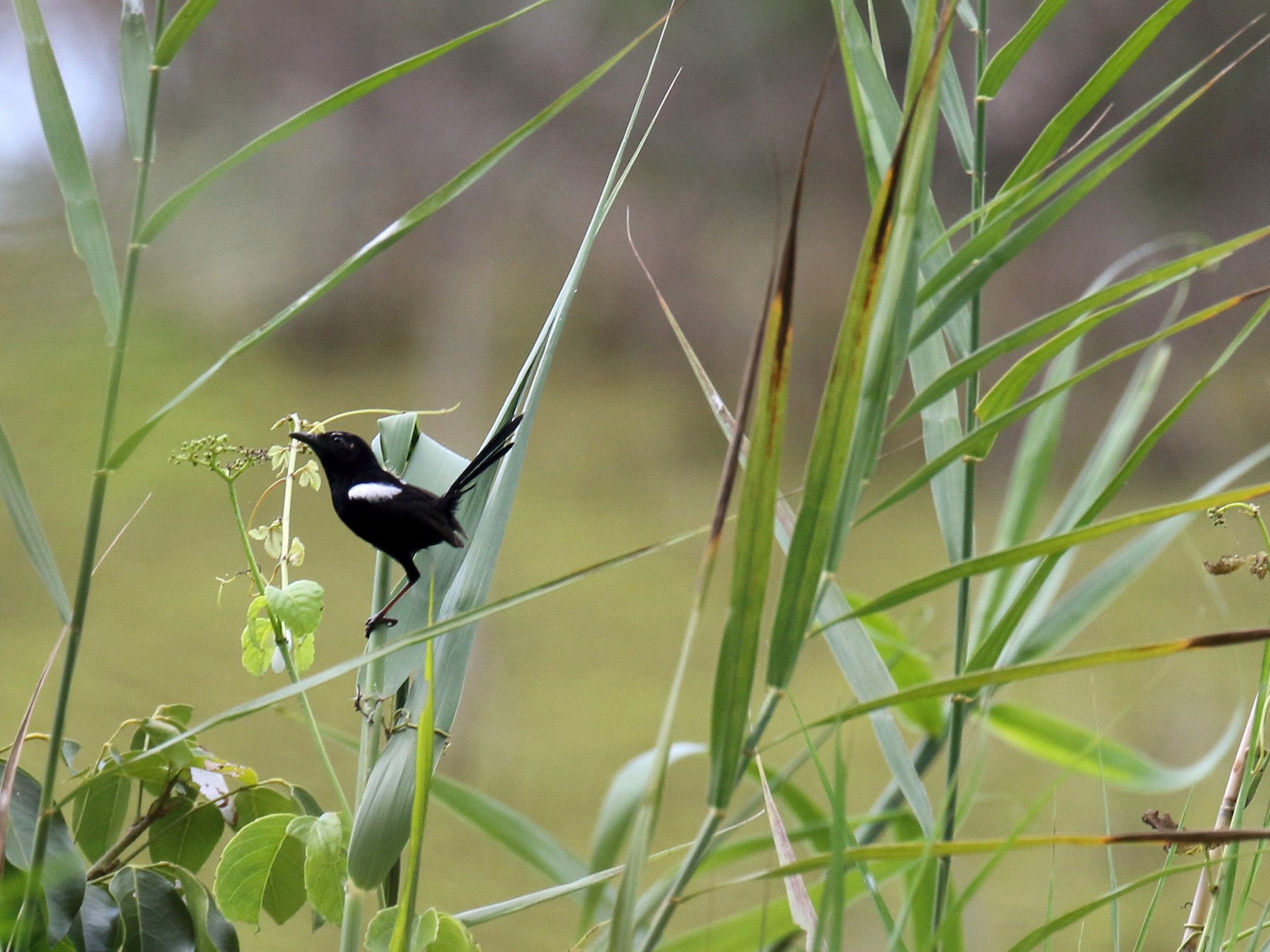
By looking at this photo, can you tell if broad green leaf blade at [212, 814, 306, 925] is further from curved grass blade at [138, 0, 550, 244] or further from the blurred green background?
the blurred green background

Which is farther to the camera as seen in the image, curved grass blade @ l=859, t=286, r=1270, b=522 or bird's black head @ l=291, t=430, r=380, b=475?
bird's black head @ l=291, t=430, r=380, b=475

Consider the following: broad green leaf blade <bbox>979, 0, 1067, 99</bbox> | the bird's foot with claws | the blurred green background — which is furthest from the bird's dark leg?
the blurred green background

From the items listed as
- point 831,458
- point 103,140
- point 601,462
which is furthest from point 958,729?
point 601,462

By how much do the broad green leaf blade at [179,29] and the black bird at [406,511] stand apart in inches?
4.5

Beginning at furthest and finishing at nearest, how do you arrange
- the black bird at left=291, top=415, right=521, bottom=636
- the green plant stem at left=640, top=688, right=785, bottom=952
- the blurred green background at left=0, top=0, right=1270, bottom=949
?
the blurred green background at left=0, top=0, right=1270, bottom=949 < the black bird at left=291, top=415, right=521, bottom=636 < the green plant stem at left=640, top=688, right=785, bottom=952

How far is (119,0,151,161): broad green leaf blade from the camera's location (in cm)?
21

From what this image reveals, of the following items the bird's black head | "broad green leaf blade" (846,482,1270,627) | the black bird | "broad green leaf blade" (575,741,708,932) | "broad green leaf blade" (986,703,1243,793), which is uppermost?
the bird's black head

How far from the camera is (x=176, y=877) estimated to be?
28 centimetres

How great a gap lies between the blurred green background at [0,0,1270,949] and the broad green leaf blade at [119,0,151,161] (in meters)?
1.94

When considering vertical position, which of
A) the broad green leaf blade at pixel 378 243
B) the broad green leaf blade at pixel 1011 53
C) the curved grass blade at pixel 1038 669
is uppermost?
the broad green leaf blade at pixel 1011 53

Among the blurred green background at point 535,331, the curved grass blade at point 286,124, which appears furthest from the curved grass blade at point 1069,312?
the blurred green background at point 535,331

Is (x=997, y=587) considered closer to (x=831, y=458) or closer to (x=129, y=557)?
(x=831, y=458)

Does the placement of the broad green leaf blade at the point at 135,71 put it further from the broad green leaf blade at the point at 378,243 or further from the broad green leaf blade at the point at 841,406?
the broad green leaf blade at the point at 841,406

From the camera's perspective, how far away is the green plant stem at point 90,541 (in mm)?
195
